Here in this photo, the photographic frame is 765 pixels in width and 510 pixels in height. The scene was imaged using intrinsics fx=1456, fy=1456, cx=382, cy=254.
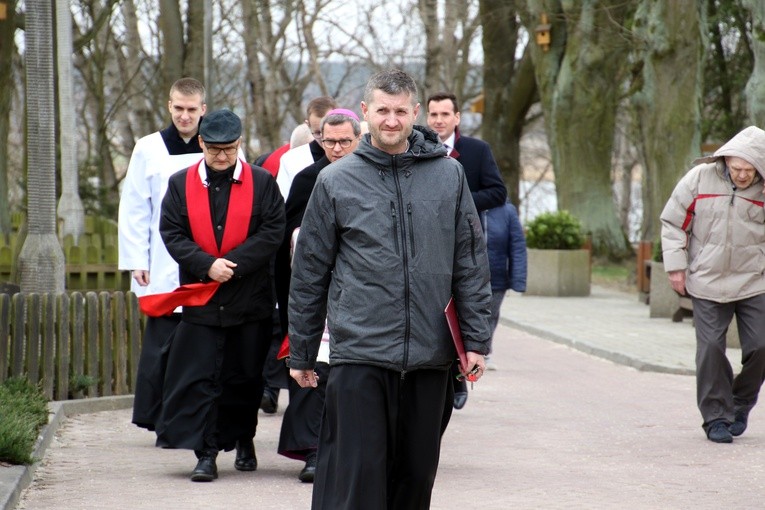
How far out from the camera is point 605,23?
2795 centimetres

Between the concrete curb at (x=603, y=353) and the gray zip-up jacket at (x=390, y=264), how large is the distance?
8205mm

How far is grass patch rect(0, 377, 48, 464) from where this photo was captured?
7.63m

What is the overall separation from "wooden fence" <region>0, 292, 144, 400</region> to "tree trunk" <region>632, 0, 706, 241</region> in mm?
12225

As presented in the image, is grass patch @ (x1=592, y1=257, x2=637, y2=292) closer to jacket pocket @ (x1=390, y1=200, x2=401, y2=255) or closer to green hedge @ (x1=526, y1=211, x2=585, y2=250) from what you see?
green hedge @ (x1=526, y1=211, x2=585, y2=250)

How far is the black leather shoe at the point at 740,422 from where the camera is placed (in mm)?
9422

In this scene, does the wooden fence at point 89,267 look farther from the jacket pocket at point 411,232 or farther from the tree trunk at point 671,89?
the jacket pocket at point 411,232

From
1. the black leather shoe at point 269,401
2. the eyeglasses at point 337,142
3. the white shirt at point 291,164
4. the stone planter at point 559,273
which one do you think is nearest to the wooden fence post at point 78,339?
the black leather shoe at point 269,401

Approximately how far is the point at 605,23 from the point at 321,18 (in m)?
9.75

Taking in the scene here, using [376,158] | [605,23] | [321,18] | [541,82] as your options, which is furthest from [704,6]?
[376,158]

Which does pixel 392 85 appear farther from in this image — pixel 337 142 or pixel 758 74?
pixel 758 74

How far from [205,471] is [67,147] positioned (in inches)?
582

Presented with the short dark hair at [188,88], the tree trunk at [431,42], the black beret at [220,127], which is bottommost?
the black beret at [220,127]

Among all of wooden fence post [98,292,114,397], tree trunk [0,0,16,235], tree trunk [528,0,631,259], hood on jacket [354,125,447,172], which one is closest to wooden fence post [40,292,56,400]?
wooden fence post [98,292,114,397]

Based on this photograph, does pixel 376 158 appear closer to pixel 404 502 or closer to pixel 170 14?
pixel 404 502
